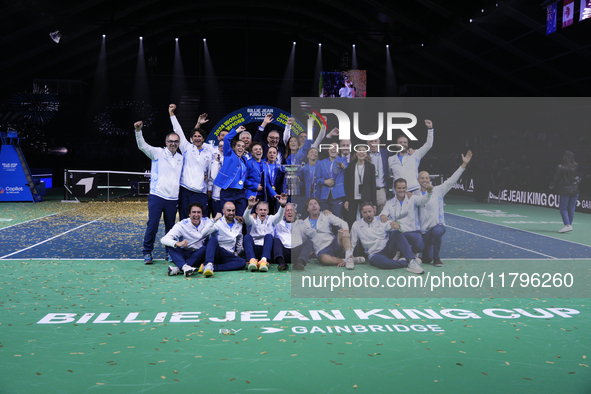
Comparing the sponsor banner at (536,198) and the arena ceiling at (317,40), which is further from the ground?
the arena ceiling at (317,40)

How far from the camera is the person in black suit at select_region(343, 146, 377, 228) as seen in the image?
286 inches

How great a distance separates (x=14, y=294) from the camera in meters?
5.71

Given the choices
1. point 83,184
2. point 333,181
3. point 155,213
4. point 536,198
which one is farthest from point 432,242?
point 83,184

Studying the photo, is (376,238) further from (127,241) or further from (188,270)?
(127,241)

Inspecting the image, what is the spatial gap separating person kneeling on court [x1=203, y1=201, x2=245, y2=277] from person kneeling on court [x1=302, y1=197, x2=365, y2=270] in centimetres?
102

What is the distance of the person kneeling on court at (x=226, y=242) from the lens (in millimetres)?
7164

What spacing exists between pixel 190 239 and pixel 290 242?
1476 mm

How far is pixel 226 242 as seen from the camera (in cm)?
737

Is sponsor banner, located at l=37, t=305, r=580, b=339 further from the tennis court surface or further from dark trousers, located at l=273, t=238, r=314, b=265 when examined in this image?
dark trousers, located at l=273, t=238, r=314, b=265

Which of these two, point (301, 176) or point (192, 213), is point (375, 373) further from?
point (301, 176)

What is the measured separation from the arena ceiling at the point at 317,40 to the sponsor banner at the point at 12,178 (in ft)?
18.1

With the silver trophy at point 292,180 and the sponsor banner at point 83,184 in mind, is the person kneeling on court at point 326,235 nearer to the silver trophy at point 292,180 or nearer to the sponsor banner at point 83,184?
the silver trophy at point 292,180

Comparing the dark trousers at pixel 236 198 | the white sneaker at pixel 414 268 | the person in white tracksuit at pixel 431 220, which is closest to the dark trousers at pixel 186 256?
the dark trousers at pixel 236 198

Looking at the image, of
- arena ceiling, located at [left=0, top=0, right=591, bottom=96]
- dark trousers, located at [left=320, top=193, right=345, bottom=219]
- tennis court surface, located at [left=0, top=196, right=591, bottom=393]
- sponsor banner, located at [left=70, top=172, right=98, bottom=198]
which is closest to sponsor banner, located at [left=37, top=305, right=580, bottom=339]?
tennis court surface, located at [left=0, top=196, right=591, bottom=393]
